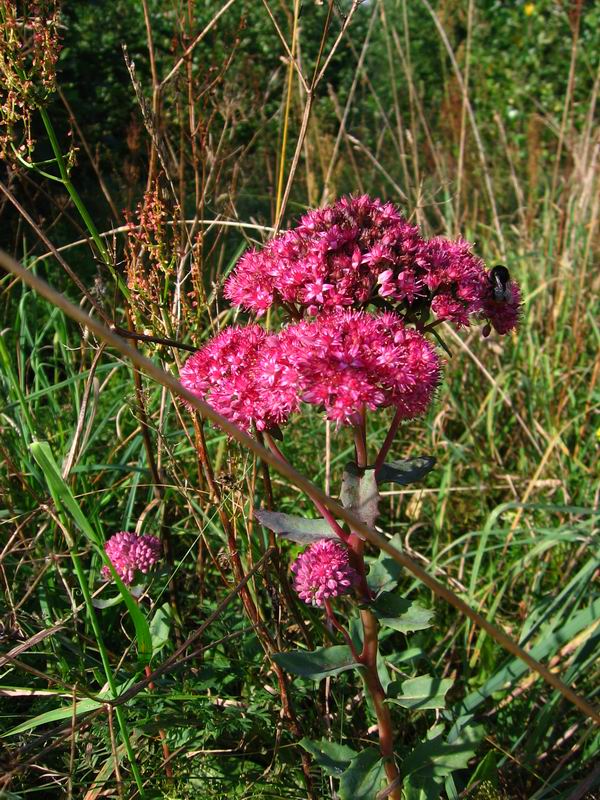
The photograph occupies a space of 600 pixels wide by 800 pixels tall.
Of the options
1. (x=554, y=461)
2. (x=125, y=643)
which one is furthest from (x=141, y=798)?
(x=554, y=461)

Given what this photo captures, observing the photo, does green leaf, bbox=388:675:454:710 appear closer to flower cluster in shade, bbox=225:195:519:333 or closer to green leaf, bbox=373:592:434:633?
green leaf, bbox=373:592:434:633

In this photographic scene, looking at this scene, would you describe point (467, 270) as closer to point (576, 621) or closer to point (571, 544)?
point (576, 621)

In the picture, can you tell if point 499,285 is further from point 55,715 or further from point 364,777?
point 55,715

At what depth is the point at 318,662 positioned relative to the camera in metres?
1.50

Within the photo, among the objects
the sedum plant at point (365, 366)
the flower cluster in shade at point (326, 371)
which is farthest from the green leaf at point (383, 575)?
the flower cluster in shade at point (326, 371)

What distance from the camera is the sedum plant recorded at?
4.30 feet

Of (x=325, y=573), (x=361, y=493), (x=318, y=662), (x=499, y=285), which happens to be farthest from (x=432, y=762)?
(x=499, y=285)

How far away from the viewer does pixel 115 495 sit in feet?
8.24

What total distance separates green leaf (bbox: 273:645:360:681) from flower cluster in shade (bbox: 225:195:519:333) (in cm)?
64

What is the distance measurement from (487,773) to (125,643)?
96 centimetres

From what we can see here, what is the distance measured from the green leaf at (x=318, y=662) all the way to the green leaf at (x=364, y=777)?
0.17 m

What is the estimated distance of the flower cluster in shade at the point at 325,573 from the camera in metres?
1.45

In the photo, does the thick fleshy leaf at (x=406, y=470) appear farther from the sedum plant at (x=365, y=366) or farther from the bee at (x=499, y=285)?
the bee at (x=499, y=285)

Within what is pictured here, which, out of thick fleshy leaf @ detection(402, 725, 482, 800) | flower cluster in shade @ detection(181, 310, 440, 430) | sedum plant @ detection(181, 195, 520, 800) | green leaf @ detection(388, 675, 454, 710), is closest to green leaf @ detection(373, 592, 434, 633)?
sedum plant @ detection(181, 195, 520, 800)
